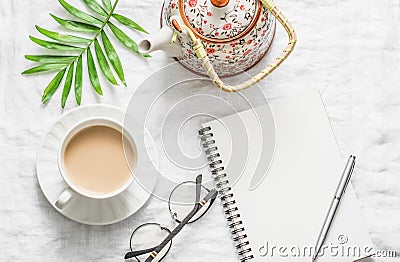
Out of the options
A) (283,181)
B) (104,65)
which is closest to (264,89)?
(283,181)

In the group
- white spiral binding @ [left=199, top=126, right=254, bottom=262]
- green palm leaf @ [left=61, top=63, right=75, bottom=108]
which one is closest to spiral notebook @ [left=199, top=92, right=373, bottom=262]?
white spiral binding @ [left=199, top=126, right=254, bottom=262]

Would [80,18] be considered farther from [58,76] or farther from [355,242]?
[355,242]

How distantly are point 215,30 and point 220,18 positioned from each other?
19 mm

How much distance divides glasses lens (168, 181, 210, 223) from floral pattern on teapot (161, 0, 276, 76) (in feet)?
0.59

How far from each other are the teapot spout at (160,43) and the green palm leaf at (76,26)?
6.2 inches

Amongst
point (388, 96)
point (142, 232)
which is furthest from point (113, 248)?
point (388, 96)

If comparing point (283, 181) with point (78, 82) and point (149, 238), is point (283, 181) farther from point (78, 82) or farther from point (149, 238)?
point (78, 82)

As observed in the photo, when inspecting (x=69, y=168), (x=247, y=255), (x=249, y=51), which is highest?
(x=249, y=51)

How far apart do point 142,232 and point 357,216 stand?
0.33m

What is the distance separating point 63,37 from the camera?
42.6 inches

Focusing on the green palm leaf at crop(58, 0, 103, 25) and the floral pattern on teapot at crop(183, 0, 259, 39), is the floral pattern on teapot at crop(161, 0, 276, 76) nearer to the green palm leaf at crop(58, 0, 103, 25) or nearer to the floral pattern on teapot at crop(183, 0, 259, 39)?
the floral pattern on teapot at crop(183, 0, 259, 39)

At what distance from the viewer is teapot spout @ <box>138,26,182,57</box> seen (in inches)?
36.2

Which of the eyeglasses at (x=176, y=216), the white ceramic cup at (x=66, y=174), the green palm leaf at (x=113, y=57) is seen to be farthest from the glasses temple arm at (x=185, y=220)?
the green palm leaf at (x=113, y=57)

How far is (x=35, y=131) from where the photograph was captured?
1.08 m
